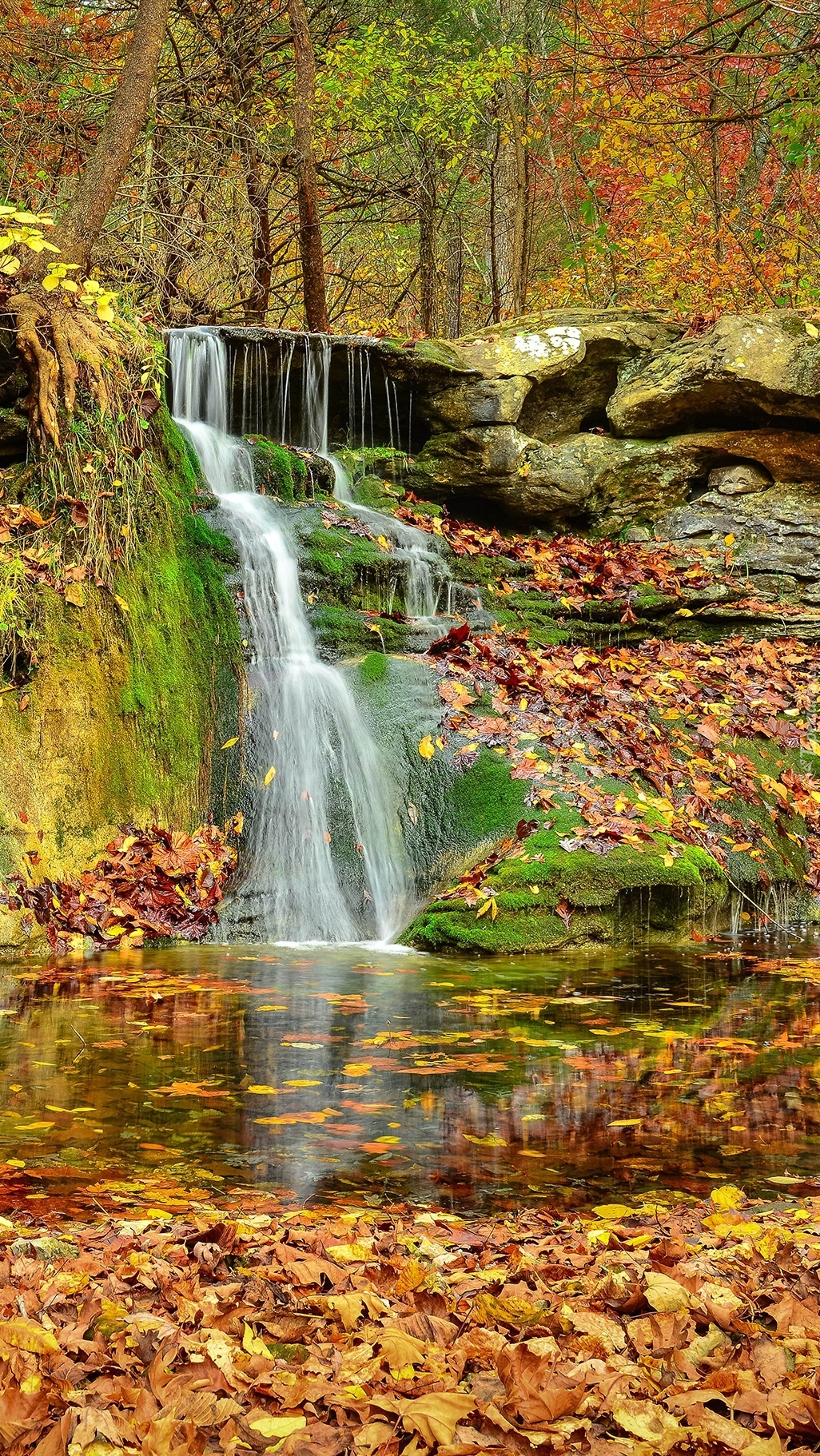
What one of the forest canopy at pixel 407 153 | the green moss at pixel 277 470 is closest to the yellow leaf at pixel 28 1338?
the forest canopy at pixel 407 153

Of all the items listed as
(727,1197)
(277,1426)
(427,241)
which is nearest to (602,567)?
(427,241)

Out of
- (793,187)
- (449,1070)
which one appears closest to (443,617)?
(449,1070)

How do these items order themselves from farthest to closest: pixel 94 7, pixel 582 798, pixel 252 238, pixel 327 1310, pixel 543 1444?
1. pixel 252 238
2. pixel 94 7
3. pixel 582 798
4. pixel 327 1310
5. pixel 543 1444

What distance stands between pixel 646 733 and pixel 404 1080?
16.2 feet

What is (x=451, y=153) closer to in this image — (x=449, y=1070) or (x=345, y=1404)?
(x=449, y=1070)

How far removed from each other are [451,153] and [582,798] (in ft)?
48.8

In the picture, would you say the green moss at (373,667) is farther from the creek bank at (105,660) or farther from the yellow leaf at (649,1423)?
the yellow leaf at (649,1423)

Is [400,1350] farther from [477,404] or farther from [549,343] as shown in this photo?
[549,343]

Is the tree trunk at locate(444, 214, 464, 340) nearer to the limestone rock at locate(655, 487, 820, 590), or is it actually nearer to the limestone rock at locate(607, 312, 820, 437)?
the limestone rock at locate(607, 312, 820, 437)

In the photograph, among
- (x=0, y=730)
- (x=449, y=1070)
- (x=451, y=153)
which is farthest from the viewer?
(x=451, y=153)

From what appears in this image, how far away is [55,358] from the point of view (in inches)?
296

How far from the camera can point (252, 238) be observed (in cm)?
1400

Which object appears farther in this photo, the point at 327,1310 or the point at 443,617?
the point at 443,617

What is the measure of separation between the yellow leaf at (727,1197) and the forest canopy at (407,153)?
6414 millimetres
